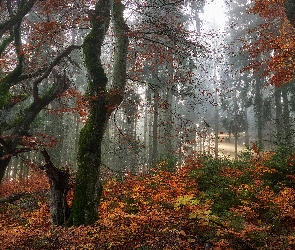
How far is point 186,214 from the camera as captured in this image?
6.81 m

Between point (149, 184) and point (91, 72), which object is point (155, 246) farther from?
point (149, 184)

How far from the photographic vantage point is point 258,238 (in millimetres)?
5770

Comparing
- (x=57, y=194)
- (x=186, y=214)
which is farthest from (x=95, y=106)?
(x=186, y=214)

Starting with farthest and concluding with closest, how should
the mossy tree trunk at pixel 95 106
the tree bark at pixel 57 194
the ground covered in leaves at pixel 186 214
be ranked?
the tree bark at pixel 57 194 → the mossy tree trunk at pixel 95 106 → the ground covered in leaves at pixel 186 214

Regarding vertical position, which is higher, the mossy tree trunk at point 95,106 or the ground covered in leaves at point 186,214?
the mossy tree trunk at point 95,106

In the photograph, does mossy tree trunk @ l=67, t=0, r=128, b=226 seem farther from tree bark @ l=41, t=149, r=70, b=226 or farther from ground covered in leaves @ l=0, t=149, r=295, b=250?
ground covered in leaves @ l=0, t=149, r=295, b=250

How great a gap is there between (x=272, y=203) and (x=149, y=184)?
490 cm

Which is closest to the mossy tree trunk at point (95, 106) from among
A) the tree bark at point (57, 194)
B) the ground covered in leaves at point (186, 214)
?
the tree bark at point (57, 194)

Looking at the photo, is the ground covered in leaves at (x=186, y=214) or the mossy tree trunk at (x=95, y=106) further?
the mossy tree trunk at (x=95, y=106)

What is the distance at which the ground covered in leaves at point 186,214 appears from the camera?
501 cm

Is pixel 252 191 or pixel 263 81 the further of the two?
pixel 263 81

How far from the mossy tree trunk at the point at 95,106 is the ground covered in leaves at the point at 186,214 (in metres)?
0.66

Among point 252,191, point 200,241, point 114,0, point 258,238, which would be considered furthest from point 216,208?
point 114,0

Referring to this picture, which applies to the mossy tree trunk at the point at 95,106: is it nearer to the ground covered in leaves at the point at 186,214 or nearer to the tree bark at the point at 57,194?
the tree bark at the point at 57,194
